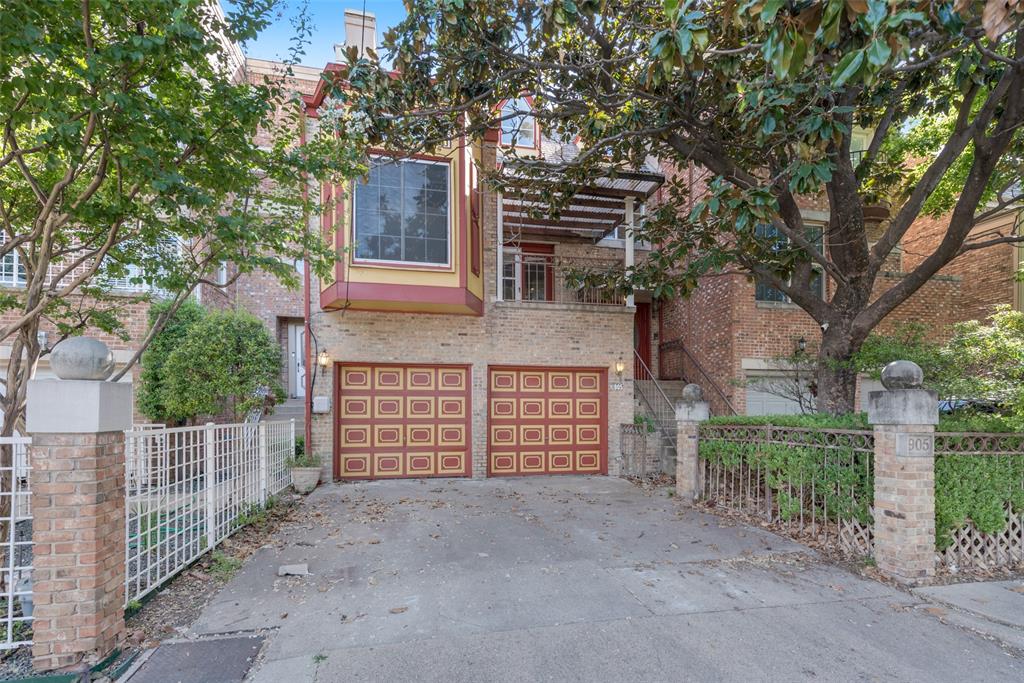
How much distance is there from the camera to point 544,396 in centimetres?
1034

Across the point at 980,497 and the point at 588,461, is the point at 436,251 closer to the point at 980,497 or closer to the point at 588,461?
the point at 588,461

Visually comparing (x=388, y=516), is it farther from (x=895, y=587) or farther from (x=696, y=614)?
(x=895, y=587)

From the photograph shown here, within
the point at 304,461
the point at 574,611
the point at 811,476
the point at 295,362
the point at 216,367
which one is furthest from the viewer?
the point at 295,362

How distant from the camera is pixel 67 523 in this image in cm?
303

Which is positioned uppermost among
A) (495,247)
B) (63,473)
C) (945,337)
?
(495,247)

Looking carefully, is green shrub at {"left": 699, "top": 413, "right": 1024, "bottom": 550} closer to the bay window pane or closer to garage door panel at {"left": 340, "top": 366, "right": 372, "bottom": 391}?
the bay window pane

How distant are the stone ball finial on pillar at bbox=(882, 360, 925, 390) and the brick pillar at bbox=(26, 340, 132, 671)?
6.20m

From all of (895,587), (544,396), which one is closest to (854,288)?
(895,587)

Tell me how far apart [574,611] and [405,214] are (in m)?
7.07

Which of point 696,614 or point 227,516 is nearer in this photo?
point 696,614

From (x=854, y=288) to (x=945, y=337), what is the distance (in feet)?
23.7

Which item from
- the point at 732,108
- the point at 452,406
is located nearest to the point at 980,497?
the point at 732,108

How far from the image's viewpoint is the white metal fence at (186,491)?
4.04m

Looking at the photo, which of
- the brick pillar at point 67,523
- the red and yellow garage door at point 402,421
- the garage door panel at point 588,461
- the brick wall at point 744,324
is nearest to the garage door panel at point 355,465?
the red and yellow garage door at point 402,421
